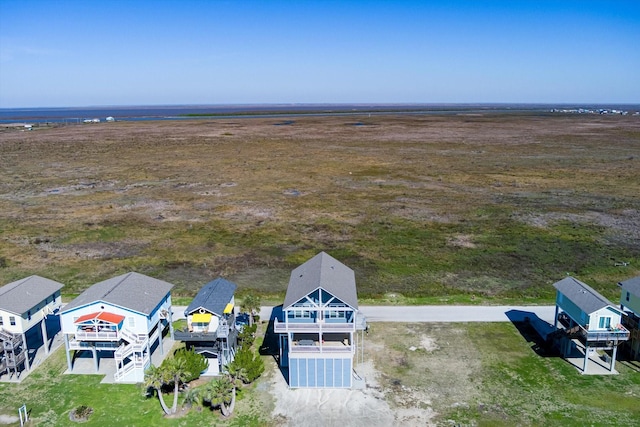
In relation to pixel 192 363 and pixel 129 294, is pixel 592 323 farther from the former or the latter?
pixel 129 294

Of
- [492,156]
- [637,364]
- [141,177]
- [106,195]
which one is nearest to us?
[637,364]

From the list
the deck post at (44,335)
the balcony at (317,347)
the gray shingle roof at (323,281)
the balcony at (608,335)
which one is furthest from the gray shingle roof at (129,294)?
the balcony at (608,335)

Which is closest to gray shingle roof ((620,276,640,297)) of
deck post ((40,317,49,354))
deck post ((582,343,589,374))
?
deck post ((582,343,589,374))

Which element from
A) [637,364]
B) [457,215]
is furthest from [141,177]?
[637,364]

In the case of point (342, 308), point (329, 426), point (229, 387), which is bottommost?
point (329, 426)

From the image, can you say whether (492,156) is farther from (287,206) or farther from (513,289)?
(513,289)
